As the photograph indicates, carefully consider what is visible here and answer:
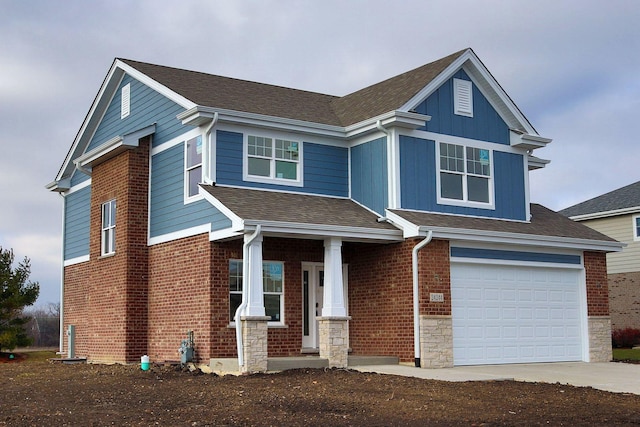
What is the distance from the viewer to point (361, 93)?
23.9 meters

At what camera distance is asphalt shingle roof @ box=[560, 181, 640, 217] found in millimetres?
33438

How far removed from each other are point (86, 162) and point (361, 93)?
324 inches

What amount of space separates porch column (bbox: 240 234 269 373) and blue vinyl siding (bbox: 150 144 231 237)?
1832 mm

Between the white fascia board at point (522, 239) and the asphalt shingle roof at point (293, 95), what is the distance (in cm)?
348

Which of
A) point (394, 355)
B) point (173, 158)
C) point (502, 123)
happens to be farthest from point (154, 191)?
point (502, 123)

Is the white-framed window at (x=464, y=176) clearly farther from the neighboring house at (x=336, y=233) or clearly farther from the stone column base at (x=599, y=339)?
the stone column base at (x=599, y=339)

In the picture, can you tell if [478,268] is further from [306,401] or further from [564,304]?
[306,401]

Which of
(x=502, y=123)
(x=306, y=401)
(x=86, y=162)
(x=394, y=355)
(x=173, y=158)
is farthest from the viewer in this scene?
(x=86, y=162)

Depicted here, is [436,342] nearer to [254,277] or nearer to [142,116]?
[254,277]

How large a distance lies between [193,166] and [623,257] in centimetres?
2056

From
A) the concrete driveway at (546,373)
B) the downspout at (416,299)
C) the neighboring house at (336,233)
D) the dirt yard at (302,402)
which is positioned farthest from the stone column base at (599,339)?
the dirt yard at (302,402)

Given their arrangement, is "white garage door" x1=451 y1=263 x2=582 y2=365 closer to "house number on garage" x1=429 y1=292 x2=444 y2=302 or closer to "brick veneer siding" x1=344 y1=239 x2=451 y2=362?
"house number on garage" x1=429 y1=292 x2=444 y2=302

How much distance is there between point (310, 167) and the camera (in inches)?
803

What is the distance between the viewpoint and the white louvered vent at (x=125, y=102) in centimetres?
2325
